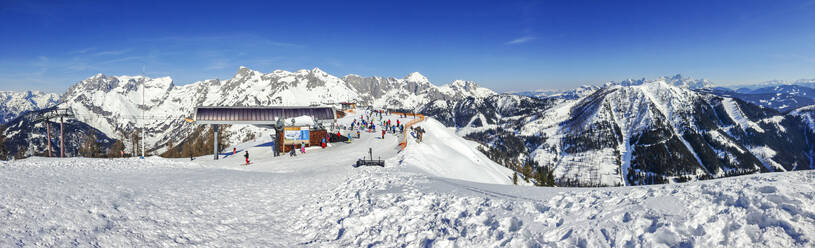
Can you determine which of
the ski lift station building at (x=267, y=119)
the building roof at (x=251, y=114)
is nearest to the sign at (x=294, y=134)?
the ski lift station building at (x=267, y=119)

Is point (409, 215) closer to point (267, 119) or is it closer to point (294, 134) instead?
point (294, 134)

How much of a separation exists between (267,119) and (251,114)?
2.31m

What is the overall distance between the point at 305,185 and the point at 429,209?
10430 mm

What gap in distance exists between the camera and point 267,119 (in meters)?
46.6

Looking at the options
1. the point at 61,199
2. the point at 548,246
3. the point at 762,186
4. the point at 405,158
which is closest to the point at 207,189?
the point at 61,199

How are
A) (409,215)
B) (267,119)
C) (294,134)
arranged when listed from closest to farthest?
(409,215), (294,134), (267,119)

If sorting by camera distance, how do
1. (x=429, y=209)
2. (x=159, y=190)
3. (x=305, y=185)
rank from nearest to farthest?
(x=429, y=209), (x=159, y=190), (x=305, y=185)

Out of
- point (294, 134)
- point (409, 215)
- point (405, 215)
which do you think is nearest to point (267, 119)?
point (294, 134)

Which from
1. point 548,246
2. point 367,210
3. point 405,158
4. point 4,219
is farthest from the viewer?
point 405,158

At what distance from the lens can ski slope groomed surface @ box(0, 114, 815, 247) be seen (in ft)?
24.7

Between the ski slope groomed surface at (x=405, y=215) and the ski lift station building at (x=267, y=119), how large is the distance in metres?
22.9

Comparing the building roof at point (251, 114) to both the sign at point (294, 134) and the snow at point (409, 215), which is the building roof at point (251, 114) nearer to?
the sign at point (294, 134)

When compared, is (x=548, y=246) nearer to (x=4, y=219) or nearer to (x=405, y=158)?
(x=4, y=219)

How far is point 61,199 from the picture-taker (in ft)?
37.8
